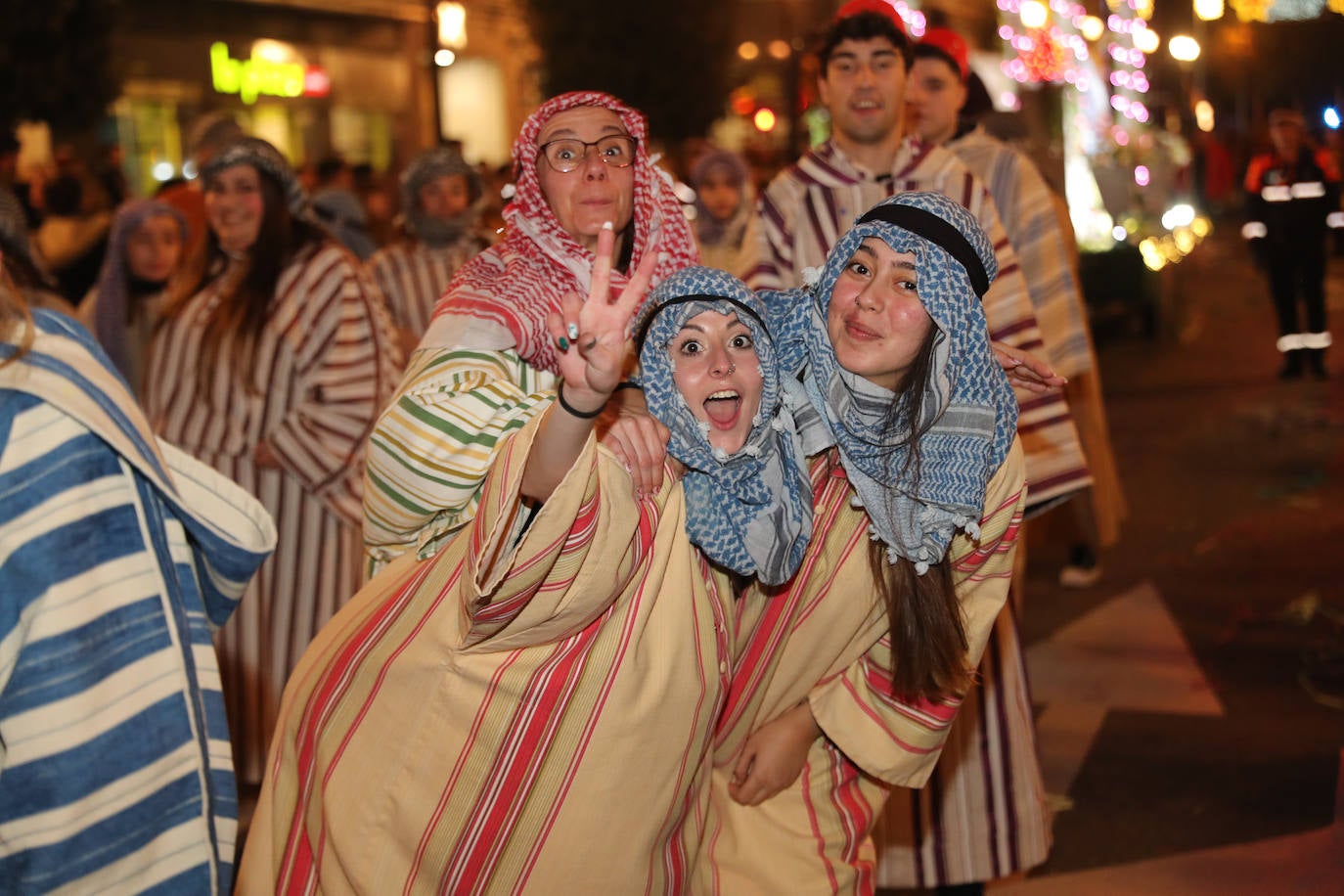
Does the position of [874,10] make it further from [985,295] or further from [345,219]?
[345,219]

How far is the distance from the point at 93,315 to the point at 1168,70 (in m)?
29.4

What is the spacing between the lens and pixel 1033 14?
20.0 meters

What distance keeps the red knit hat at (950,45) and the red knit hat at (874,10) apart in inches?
35.0

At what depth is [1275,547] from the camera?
7.60m

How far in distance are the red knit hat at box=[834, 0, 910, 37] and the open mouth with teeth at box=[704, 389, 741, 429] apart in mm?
2117

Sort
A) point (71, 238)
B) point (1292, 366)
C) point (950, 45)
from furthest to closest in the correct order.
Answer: point (1292, 366) → point (71, 238) → point (950, 45)

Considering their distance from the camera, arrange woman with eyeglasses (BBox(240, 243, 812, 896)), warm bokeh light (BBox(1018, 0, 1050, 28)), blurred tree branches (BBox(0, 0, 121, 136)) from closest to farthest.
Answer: woman with eyeglasses (BBox(240, 243, 812, 896)) < blurred tree branches (BBox(0, 0, 121, 136)) < warm bokeh light (BBox(1018, 0, 1050, 28))

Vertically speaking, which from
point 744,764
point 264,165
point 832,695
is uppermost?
point 264,165

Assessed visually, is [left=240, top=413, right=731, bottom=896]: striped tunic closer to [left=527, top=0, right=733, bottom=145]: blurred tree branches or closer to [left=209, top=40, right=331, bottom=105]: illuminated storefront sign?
[left=527, top=0, right=733, bottom=145]: blurred tree branches

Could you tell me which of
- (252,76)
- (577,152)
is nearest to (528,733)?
(577,152)

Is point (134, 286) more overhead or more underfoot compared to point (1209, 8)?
more underfoot

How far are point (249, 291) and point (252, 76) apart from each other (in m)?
19.1

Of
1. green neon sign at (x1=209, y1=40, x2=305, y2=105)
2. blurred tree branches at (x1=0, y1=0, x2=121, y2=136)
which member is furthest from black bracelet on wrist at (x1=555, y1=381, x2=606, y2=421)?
green neon sign at (x1=209, y1=40, x2=305, y2=105)

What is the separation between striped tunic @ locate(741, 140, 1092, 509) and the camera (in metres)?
4.08
